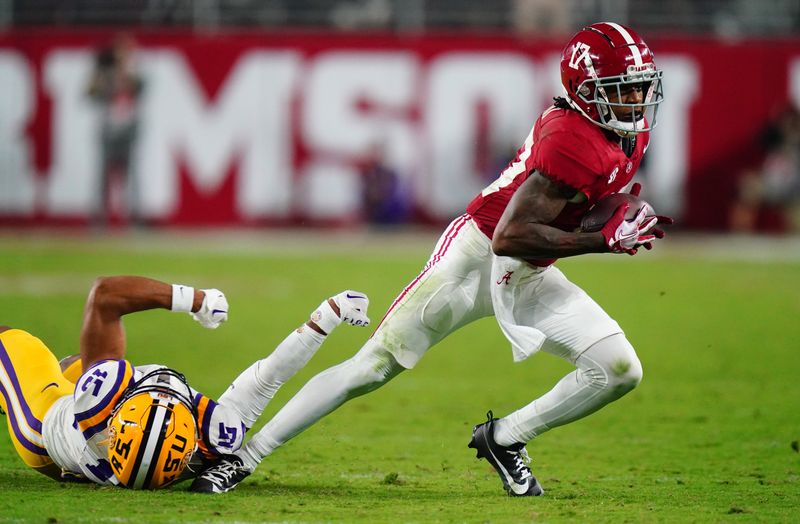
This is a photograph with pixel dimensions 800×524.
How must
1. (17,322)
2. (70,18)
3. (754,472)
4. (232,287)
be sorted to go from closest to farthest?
(754,472) < (17,322) < (232,287) < (70,18)

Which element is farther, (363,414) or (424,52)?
(424,52)

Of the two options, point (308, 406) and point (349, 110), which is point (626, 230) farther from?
point (349, 110)

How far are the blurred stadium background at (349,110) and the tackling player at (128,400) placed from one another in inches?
443

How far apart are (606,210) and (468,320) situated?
700 millimetres

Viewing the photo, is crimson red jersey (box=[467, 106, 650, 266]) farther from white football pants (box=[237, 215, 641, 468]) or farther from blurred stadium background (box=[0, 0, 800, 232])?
blurred stadium background (box=[0, 0, 800, 232])

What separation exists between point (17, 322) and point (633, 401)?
472 centimetres

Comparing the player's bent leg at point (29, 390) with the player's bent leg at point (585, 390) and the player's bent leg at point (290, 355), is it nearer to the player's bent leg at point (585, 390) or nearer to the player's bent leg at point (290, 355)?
the player's bent leg at point (290, 355)

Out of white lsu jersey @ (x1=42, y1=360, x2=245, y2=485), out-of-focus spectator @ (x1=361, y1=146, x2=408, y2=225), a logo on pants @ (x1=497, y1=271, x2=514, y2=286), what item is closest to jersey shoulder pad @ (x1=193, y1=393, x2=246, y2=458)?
white lsu jersey @ (x1=42, y1=360, x2=245, y2=485)

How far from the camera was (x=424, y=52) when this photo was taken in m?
16.3

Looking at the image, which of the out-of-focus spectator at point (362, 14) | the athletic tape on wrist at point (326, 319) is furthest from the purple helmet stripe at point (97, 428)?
the out-of-focus spectator at point (362, 14)

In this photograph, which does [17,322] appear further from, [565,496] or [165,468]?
[565,496]

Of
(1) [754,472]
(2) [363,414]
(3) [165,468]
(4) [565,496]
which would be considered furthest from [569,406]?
(2) [363,414]

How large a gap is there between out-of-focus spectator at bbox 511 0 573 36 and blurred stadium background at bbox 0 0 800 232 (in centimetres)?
3

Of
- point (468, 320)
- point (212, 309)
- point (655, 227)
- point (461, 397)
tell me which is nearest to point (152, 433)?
point (212, 309)
